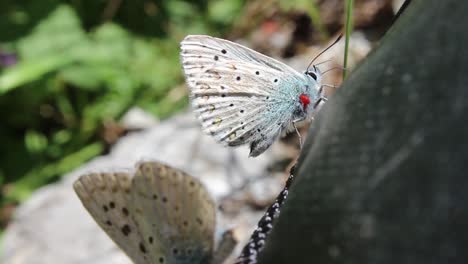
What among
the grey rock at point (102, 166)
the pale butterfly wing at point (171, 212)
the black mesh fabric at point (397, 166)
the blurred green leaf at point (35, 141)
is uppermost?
the blurred green leaf at point (35, 141)

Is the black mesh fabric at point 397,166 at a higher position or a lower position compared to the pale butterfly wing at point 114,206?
lower

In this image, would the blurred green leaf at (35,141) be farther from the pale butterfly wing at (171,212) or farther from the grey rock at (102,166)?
the pale butterfly wing at (171,212)

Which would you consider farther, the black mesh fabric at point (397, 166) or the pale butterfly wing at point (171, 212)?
the pale butterfly wing at point (171, 212)

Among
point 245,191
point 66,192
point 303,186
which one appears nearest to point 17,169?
point 66,192

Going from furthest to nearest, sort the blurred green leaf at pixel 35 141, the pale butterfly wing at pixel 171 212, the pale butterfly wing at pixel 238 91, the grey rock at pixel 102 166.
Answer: the blurred green leaf at pixel 35 141 < the grey rock at pixel 102 166 < the pale butterfly wing at pixel 171 212 < the pale butterfly wing at pixel 238 91

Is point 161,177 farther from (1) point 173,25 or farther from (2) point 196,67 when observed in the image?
(1) point 173,25

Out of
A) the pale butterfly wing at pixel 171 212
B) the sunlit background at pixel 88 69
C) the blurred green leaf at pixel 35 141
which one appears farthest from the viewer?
the blurred green leaf at pixel 35 141

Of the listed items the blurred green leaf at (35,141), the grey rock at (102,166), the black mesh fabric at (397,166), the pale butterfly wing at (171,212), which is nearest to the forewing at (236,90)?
the pale butterfly wing at (171,212)
